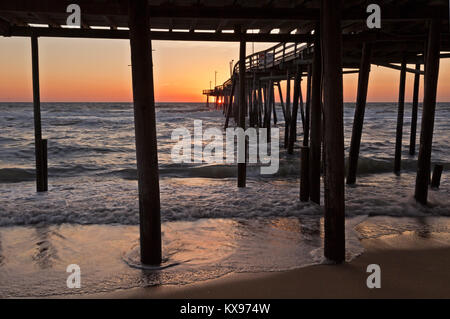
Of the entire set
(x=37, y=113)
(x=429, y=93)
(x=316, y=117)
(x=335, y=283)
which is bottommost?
(x=335, y=283)

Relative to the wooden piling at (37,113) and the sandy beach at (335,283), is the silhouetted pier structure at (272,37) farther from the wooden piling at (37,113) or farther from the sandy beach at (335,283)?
the sandy beach at (335,283)

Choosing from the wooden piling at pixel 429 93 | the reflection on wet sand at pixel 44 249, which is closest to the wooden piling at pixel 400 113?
the wooden piling at pixel 429 93

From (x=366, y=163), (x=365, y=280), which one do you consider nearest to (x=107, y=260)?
(x=365, y=280)

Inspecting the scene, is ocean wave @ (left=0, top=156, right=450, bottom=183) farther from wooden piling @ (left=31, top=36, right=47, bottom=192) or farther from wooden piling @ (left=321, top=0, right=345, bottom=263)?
wooden piling @ (left=321, top=0, right=345, bottom=263)

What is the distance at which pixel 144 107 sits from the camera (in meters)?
3.40

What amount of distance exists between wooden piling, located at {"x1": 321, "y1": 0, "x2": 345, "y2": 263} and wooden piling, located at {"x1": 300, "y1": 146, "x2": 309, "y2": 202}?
253 cm

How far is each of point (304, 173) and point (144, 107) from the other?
3.64 metres

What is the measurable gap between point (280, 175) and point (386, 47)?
4.28m

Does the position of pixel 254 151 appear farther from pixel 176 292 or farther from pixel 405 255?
pixel 176 292

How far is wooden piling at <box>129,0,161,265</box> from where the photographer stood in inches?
131

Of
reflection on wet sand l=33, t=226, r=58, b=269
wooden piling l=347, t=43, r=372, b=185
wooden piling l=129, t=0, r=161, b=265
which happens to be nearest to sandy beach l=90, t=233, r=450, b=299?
wooden piling l=129, t=0, r=161, b=265

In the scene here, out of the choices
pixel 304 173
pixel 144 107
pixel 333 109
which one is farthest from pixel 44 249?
pixel 304 173

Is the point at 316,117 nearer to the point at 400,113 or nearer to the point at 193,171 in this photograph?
the point at 400,113

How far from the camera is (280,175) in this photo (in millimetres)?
10867
